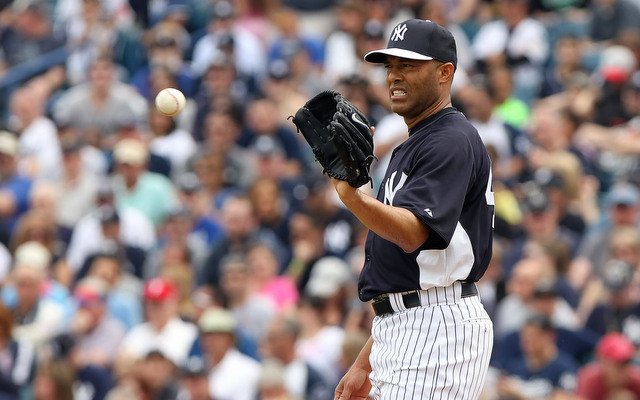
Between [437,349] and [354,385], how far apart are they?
1.88 ft

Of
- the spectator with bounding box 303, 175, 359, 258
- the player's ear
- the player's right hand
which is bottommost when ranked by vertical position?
the spectator with bounding box 303, 175, 359, 258

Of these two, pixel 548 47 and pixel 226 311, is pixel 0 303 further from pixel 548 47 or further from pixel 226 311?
pixel 548 47

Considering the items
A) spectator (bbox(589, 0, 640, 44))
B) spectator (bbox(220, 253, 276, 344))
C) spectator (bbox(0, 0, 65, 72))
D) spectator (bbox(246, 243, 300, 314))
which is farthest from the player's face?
spectator (bbox(0, 0, 65, 72))

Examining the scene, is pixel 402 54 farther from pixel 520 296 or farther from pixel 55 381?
pixel 55 381

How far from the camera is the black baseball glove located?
3.90m

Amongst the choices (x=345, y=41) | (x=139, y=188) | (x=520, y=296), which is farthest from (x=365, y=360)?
(x=345, y=41)

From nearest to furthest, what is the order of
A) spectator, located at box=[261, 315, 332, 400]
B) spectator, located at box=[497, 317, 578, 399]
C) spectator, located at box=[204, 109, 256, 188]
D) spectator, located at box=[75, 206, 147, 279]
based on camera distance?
spectator, located at box=[497, 317, 578, 399] → spectator, located at box=[261, 315, 332, 400] → spectator, located at box=[75, 206, 147, 279] → spectator, located at box=[204, 109, 256, 188]

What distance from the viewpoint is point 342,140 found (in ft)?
12.8

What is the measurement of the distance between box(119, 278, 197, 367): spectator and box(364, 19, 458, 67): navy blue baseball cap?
17.1 feet

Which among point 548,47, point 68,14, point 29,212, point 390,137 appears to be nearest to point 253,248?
point 390,137

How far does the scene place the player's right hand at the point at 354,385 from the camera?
4648 millimetres

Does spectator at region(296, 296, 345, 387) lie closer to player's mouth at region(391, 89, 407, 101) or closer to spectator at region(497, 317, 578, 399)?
spectator at region(497, 317, 578, 399)

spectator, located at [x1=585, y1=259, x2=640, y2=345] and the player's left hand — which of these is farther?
spectator, located at [x1=585, y1=259, x2=640, y2=345]

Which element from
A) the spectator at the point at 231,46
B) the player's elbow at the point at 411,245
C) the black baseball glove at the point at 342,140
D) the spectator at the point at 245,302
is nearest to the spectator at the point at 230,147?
the spectator at the point at 231,46
